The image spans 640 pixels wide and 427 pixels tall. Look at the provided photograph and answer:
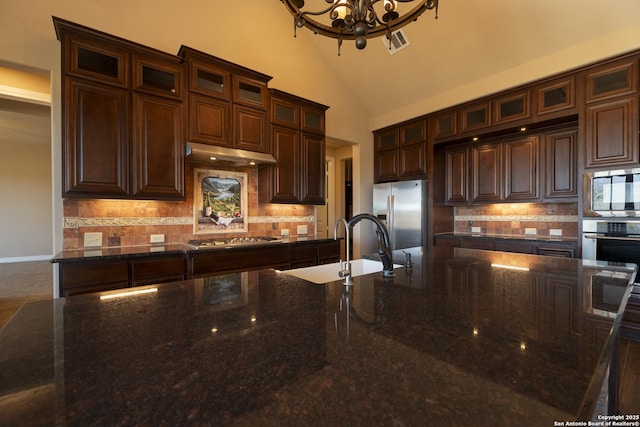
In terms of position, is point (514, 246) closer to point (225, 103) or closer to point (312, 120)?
point (312, 120)

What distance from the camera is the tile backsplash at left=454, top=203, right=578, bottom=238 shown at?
3.54 metres

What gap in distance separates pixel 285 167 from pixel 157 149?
1.39 meters

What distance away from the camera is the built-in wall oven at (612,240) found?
2.63m

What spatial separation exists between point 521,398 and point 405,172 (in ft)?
14.1

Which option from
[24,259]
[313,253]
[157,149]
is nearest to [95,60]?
[157,149]

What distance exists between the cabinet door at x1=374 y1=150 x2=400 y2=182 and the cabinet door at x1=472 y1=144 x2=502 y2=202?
1137 millimetres

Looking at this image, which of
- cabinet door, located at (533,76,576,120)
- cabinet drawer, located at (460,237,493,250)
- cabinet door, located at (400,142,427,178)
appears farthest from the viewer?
cabinet door, located at (400,142,427,178)

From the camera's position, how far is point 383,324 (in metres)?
0.73

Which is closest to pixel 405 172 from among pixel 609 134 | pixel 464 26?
pixel 464 26

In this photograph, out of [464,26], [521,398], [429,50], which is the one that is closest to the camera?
[521,398]

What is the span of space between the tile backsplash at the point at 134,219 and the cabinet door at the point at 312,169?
64cm

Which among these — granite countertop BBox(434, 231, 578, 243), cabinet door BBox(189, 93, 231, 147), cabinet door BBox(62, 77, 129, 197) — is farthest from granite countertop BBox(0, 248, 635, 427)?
granite countertop BBox(434, 231, 578, 243)

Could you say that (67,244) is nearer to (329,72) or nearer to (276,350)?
(276,350)

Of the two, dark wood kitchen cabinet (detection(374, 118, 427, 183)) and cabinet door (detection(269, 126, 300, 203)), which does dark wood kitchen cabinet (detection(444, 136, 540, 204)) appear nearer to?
dark wood kitchen cabinet (detection(374, 118, 427, 183))
